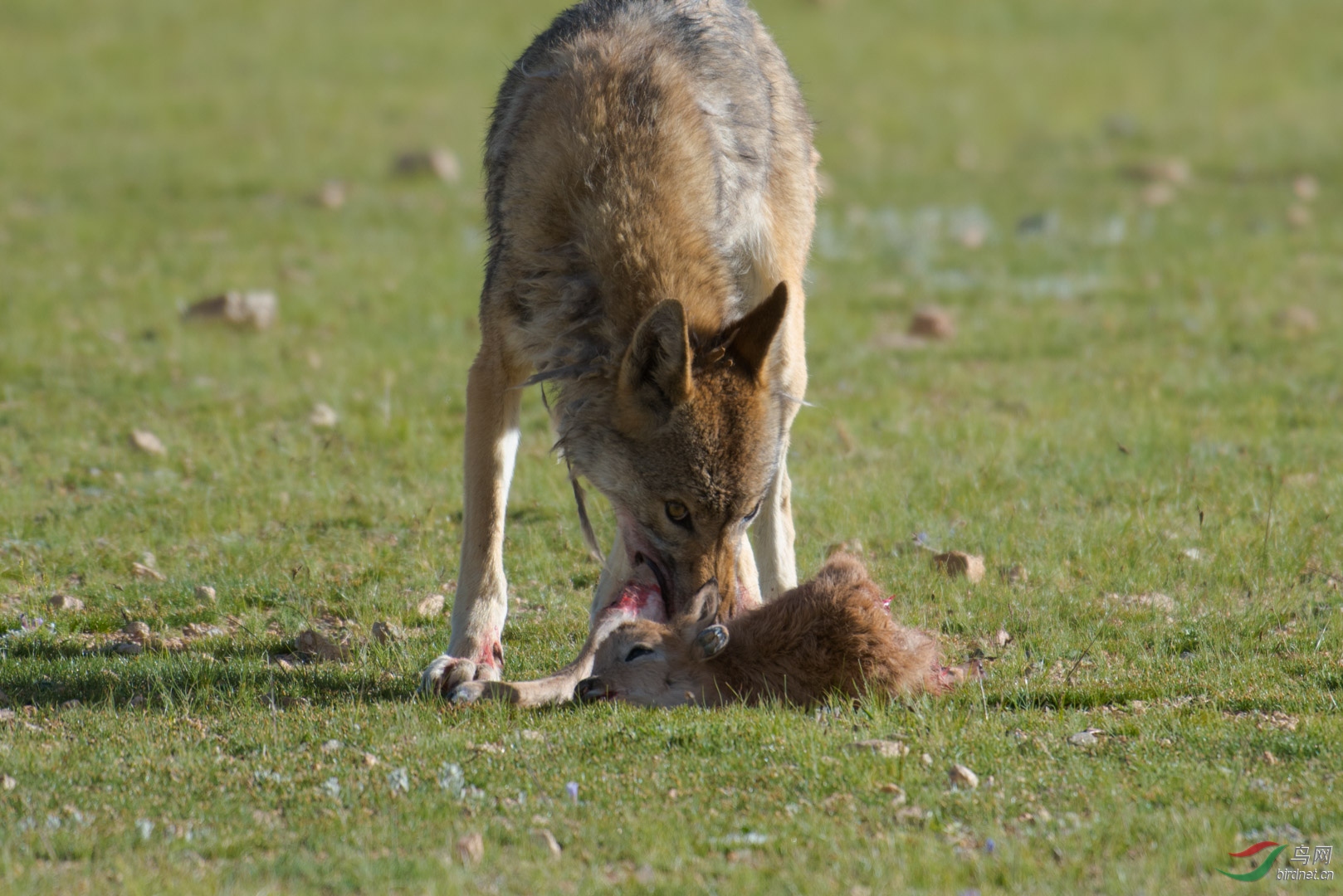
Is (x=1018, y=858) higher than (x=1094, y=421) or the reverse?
the reverse

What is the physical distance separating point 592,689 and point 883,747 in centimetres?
110

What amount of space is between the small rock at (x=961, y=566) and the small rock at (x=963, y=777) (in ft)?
6.87

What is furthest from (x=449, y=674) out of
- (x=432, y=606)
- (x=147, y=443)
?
(x=147, y=443)

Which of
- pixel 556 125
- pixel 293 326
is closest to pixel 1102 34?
pixel 293 326

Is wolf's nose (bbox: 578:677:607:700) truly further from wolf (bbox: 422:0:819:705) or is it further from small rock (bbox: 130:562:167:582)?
small rock (bbox: 130:562:167:582)

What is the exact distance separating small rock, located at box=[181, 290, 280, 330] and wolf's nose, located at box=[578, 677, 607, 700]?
705cm

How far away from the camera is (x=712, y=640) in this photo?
4.78m

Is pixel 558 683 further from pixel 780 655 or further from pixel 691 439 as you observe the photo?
pixel 691 439

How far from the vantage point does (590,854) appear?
3.81m

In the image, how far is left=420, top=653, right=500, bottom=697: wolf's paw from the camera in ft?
16.7

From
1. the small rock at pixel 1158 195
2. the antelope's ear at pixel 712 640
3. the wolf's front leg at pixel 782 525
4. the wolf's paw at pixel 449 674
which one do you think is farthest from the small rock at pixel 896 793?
the small rock at pixel 1158 195

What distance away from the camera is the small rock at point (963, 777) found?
13.8 ft

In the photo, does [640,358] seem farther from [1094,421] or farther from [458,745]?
[1094,421]

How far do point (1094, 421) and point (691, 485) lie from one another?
4.86m
